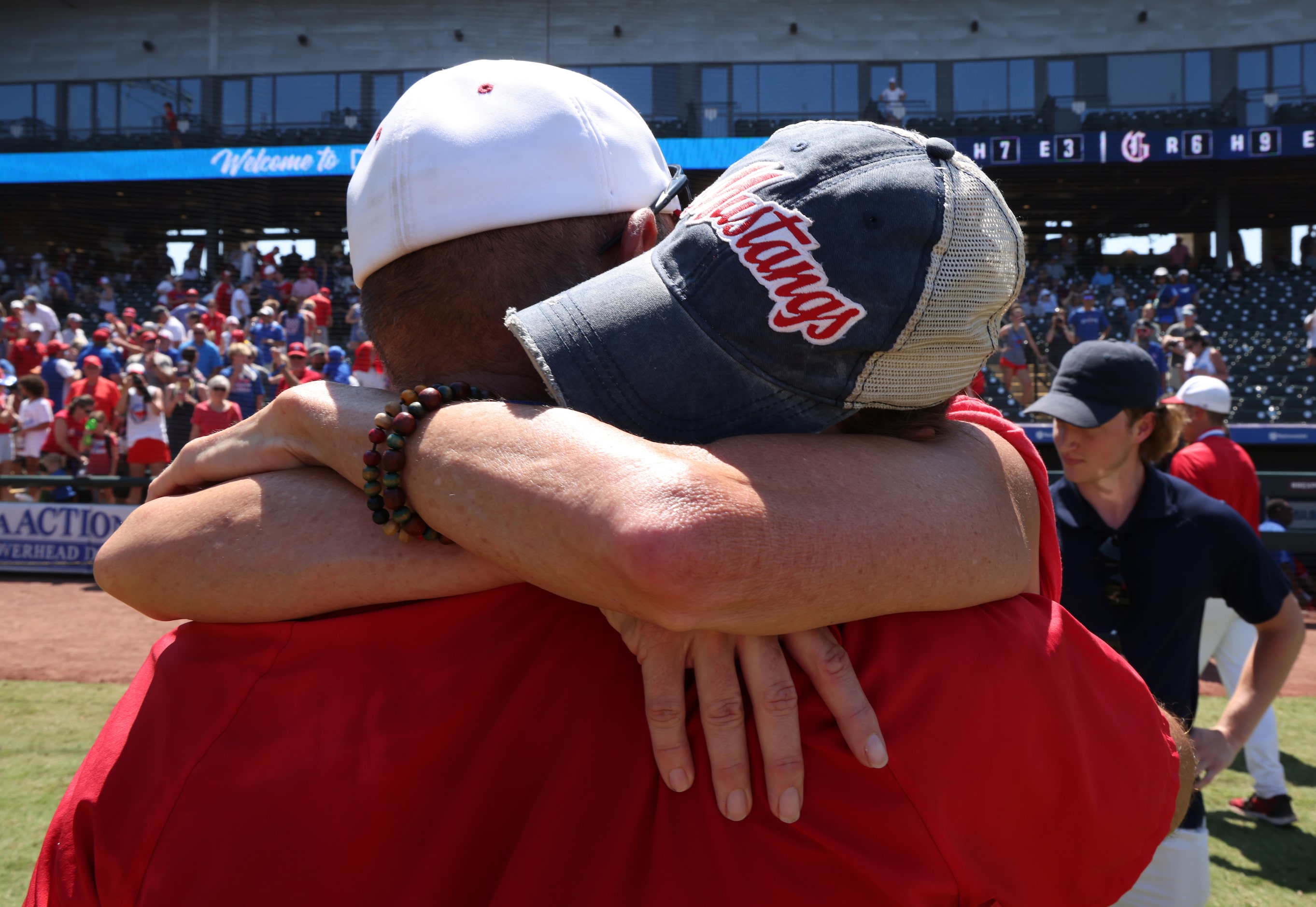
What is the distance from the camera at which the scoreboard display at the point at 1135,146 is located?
2411 centimetres

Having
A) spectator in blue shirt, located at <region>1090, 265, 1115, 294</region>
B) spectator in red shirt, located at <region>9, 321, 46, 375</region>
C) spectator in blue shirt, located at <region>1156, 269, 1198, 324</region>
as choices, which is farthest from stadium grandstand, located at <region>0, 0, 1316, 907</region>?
spectator in blue shirt, located at <region>1090, 265, 1115, 294</region>

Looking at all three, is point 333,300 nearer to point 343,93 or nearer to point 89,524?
point 343,93

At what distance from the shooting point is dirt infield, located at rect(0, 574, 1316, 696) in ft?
22.7

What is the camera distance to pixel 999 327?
1.13 meters

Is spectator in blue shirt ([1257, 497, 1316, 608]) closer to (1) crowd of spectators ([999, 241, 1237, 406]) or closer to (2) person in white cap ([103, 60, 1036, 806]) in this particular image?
(1) crowd of spectators ([999, 241, 1237, 406])

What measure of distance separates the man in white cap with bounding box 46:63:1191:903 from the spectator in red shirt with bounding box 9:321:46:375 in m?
16.4

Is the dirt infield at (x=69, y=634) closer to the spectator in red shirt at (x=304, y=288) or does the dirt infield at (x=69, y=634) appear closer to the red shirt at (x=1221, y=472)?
the red shirt at (x=1221, y=472)

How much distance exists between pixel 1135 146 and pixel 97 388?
23909mm

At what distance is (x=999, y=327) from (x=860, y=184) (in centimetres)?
26

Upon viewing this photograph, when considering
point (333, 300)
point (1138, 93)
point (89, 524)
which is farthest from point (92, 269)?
point (1138, 93)

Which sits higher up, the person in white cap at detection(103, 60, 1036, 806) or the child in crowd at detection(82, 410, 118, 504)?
the person in white cap at detection(103, 60, 1036, 806)

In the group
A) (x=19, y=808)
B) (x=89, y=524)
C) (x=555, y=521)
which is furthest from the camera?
(x=89, y=524)

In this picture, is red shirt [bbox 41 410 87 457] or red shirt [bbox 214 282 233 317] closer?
red shirt [bbox 41 410 87 457]

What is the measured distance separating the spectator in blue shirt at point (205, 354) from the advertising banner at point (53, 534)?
352 centimetres
